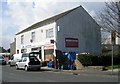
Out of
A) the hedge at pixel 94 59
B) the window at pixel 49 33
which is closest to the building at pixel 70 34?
the window at pixel 49 33

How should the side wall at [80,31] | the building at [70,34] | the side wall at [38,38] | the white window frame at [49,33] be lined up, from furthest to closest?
the side wall at [38,38], the white window frame at [49,33], the side wall at [80,31], the building at [70,34]

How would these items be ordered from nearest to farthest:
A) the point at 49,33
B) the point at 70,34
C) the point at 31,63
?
1. the point at 31,63
2. the point at 70,34
3. the point at 49,33

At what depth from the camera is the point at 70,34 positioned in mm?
48906

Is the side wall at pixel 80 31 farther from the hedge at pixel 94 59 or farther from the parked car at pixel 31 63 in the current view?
the parked car at pixel 31 63

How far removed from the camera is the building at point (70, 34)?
157ft

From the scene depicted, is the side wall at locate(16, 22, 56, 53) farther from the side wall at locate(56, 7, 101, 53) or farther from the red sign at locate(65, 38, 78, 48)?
the red sign at locate(65, 38, 78, 48)

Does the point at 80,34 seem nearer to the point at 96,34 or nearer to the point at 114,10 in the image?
the point at 96,34

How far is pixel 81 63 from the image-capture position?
37.2 meters

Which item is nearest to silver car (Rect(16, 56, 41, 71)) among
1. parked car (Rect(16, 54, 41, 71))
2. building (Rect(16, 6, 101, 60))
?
parked car (Rect(16, 54, 41, 71))

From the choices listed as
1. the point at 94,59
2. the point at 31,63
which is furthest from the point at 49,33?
the point at 31,63

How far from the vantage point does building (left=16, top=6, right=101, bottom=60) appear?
157 ft

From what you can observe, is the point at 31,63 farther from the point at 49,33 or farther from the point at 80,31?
the point at 80,31

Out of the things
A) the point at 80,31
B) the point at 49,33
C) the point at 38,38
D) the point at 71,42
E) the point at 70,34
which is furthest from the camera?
the point at 38,38

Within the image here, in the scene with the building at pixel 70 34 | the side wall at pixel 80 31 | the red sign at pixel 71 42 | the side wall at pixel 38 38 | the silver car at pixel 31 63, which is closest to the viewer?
the silver car at pixel 31 63
